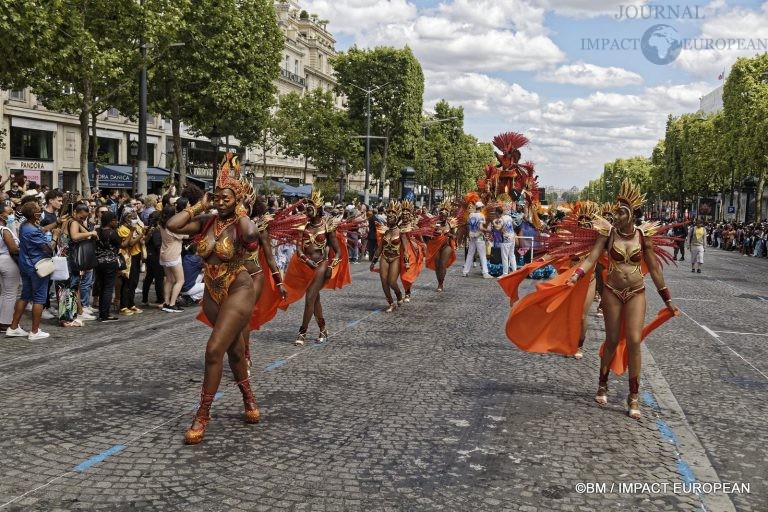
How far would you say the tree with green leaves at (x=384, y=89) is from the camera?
2170 inches

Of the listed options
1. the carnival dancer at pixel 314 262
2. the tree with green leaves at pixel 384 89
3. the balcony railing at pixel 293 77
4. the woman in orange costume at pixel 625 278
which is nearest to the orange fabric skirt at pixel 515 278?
the woman in orange costume at pixel 625 278

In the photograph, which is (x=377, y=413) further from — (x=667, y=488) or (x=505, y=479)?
(x=667, y=488)

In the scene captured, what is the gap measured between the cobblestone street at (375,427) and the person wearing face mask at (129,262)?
6.97ft

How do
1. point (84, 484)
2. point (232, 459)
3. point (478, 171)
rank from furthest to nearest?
point (478, 171) → point (232, 459) → point (84, 484)

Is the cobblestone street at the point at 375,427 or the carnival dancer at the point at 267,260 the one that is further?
the carnival dancer at the point at 267,260

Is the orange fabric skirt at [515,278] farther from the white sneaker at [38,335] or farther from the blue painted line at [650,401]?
the white sneaker at [38,335]

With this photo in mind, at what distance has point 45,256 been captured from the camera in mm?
10156

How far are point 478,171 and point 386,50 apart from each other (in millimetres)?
76935

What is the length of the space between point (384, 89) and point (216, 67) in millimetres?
25952

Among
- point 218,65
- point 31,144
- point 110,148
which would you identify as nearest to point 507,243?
point 218,65

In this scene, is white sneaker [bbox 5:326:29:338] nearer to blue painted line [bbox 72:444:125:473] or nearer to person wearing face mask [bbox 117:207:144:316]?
person wearing face mask [bbox 117:207:144:316]

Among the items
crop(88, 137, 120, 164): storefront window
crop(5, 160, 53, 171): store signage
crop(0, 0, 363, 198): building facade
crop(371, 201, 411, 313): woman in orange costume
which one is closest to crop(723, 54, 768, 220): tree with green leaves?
Answer: crop(0, 0, 363, 198): building facade

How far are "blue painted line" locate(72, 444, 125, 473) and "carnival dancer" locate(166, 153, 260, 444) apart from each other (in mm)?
1033

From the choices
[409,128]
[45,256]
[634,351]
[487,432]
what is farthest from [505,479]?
[409,128]
